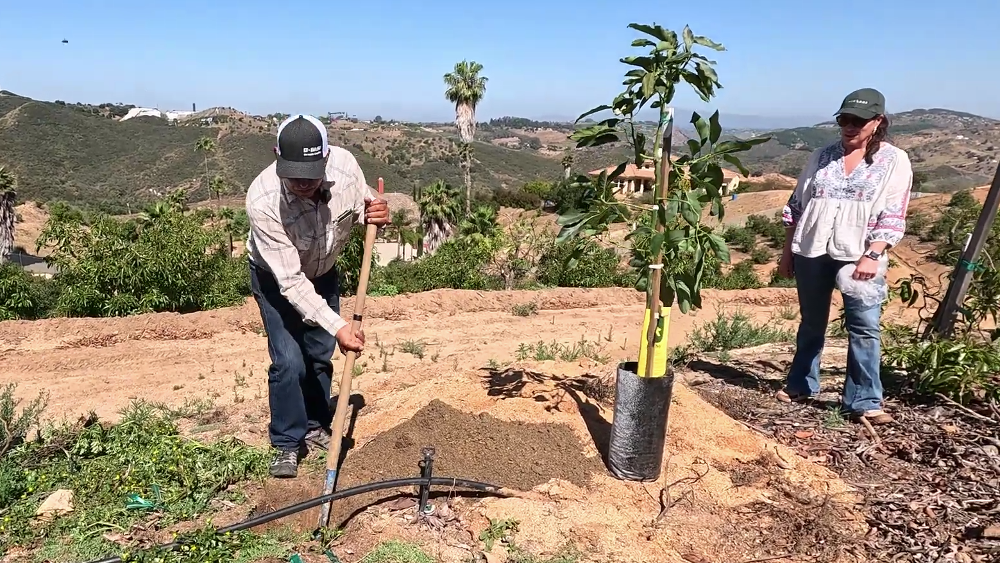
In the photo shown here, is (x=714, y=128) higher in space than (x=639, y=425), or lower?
higher

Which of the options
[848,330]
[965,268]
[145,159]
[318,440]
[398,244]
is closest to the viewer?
[318,440]

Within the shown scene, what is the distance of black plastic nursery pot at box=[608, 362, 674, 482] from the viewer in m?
2.88

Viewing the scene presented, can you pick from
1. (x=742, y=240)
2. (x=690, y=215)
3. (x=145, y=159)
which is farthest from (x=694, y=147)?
(x=145, y=159)

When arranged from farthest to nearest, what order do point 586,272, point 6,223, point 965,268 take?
1. point 6,223
2. point 586,272
3. point 965,268

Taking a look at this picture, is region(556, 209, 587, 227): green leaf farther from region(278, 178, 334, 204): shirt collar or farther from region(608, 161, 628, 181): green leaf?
region(278, 178, 334, 204): shirt collar

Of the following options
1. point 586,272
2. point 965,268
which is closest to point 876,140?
point 965,268

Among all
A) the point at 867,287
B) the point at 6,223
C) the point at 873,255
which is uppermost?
the point at 873,255

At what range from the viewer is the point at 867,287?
3.28 meters

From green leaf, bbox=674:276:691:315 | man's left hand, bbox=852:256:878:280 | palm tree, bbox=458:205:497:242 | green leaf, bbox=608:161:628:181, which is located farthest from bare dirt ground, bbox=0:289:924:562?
palm tree, bbox=458:205:497:242

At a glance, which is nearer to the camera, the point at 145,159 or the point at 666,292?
the point at 666,292

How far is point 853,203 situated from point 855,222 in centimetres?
9

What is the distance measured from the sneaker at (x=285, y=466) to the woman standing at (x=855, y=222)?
2755mm

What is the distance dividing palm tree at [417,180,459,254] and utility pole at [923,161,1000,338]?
23.1 metres

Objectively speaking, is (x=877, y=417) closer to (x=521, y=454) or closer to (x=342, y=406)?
(x=521, y=454)
